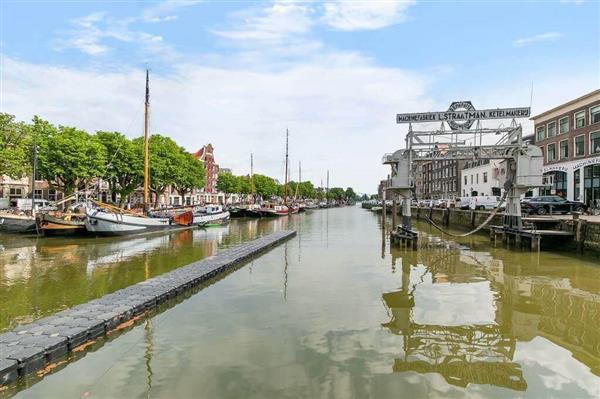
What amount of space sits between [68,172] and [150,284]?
35037mm

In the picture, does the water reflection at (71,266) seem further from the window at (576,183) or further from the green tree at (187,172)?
the window at (576,183)

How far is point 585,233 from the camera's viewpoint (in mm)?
22469

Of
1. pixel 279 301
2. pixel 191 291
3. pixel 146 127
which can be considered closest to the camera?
pixel 279 301

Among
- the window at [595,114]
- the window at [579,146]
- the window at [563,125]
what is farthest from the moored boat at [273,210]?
the window at [595,114]

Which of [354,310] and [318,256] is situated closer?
[354,310]

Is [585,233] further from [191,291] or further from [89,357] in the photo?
[89,357]

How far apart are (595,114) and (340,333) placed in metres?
44.3

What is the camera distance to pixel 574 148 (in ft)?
147

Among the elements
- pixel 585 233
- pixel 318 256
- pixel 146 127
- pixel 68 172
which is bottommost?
pixel 318 256

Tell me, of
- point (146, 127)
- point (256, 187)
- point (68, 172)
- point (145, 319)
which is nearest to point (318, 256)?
point (145, 319)

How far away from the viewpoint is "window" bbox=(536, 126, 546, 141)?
51.6 meters

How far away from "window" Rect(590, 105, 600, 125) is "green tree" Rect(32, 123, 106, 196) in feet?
162

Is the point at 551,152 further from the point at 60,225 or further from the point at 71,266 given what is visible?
the point at 60,225

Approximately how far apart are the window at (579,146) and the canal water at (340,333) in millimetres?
30393
